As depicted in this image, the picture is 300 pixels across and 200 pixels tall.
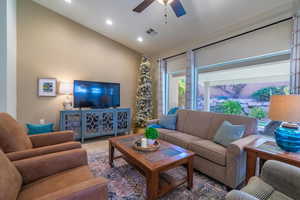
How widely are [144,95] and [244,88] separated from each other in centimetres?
291

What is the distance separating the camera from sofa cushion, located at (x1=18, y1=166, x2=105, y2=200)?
3.63 feet

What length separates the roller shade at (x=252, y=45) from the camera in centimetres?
240

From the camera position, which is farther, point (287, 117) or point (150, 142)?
point (150, 142)

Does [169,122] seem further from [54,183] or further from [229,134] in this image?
[54,183]

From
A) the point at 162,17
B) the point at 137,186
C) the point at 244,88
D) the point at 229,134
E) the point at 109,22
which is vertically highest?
the point at 109,22

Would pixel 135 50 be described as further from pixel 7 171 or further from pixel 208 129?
pixel 7 171

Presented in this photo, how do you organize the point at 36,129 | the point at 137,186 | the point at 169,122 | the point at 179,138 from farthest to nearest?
the point at 169,122 < the point at 36,129 < the point at 179,138 < the point at 137,186

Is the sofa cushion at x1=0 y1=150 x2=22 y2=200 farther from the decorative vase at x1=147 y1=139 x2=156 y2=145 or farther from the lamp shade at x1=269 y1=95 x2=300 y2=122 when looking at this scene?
the lamp shade at x1=269 y1=95 x2=300 y2=122

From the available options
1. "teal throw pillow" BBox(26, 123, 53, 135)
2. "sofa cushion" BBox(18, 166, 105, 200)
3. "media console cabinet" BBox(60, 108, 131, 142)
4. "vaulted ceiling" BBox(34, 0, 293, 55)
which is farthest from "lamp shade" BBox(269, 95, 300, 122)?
"teal throw pillow" BBox(26, 123, 53, 135)

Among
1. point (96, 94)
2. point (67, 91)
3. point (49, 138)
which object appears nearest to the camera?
point (49, 138)

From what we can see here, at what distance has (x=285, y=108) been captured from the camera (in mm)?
1542

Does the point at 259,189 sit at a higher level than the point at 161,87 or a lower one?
lower

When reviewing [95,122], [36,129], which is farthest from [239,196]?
[36,129]

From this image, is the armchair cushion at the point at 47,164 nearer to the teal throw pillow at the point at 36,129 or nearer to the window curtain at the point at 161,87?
the teal throw pillow at the point at 36,129
